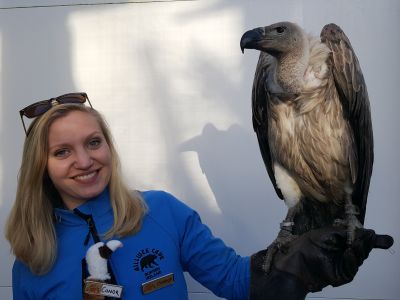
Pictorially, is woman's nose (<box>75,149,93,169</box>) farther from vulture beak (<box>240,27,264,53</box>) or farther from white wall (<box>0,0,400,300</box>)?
white wall (<box>0,0,400,300</box>)

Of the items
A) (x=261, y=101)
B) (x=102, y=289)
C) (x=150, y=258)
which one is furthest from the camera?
(x=261, y=101)

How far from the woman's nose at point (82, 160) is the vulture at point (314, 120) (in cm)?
55

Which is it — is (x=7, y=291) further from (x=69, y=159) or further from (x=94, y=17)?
(x=94, y=17)

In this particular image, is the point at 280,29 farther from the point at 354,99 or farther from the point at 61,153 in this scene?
the point at 61,153

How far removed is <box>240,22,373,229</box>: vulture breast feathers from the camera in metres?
1.28

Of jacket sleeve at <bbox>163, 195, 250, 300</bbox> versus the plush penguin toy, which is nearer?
the plush penguin toy

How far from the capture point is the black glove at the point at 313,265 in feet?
3.89

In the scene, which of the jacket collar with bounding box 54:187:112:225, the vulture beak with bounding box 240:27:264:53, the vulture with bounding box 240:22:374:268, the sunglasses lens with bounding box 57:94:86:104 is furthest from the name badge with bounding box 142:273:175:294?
the vulture beak with bounding box 240:27:264:53

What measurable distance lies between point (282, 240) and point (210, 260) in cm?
24

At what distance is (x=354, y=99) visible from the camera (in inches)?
51.8

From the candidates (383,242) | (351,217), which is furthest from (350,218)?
(383,242)

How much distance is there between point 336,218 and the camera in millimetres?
1396

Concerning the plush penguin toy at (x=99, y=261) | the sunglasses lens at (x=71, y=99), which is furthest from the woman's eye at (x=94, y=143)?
the plush penguin toy at (x=99, y=261)

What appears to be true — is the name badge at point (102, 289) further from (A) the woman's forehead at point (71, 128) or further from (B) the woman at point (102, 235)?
(A) the woman's forehead at point (71, 128)
